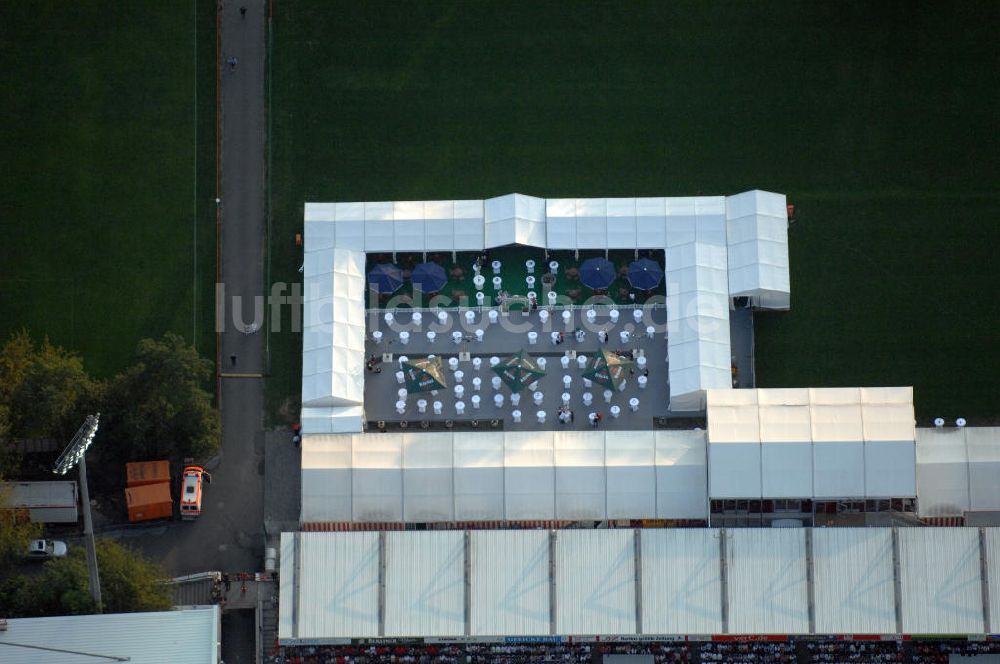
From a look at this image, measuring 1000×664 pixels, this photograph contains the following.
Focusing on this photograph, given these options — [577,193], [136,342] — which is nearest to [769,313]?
[577,193]

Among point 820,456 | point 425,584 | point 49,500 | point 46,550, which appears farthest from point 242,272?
point 820,456

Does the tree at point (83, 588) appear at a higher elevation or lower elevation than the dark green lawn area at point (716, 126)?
lower

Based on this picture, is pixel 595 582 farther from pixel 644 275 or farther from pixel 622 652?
pixel 644 275

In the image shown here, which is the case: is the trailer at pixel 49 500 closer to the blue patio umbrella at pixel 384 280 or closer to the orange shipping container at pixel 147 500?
the orange shipping container at pixel 147 500

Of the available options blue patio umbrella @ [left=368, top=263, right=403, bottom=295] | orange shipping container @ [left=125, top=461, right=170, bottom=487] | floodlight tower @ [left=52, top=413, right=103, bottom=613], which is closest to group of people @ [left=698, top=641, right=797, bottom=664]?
blue patio umbrella @ [left=368, top=263, right=403, bottom=295]

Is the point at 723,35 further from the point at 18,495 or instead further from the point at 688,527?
the point at 18,495

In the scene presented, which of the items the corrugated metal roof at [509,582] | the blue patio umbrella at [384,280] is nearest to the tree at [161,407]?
the blue patio umbrella at [384,280]
